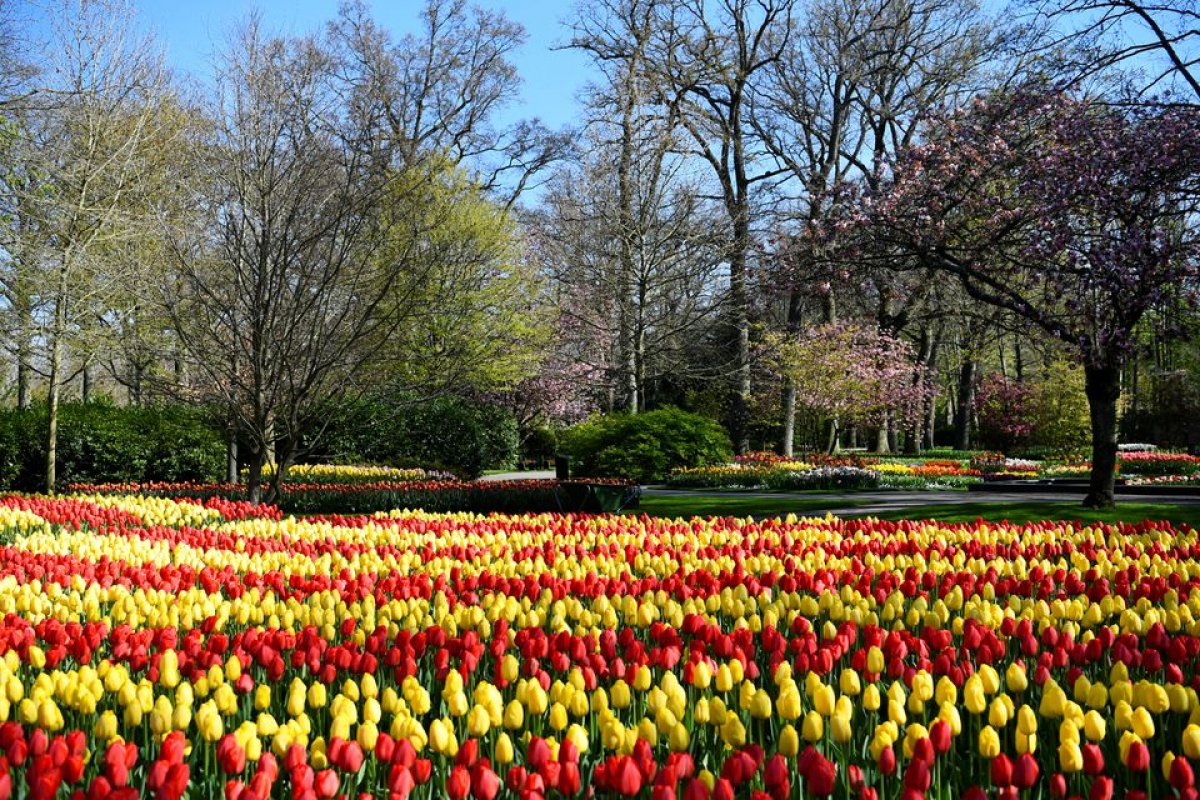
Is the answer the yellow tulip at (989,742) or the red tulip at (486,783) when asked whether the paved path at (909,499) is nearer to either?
the yellow tulip at (989,742)

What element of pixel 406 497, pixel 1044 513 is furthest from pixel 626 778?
pixel 406 497

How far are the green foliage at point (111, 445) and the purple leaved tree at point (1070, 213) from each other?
36.0ft

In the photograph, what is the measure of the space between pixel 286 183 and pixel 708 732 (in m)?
7.18

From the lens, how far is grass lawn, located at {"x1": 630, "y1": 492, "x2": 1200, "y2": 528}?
36.7 feet

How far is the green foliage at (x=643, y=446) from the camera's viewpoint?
2073 centimetres

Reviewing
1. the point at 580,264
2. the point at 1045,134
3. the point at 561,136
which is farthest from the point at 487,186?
the point at 1045,134

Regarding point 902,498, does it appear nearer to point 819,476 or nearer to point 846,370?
point 819,476

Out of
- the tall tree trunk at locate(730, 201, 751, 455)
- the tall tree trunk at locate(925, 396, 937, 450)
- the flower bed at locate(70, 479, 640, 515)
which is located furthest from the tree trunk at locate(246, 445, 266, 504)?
the tall tree trunk at locate(925, 396, 937, 450)

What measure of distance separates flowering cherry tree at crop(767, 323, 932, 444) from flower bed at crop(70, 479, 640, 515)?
43.4ft

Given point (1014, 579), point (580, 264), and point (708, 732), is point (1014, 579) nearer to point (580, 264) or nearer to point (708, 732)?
point (708, 732)

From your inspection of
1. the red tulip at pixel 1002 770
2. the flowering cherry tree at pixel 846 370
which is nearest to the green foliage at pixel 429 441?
the flowering cherry tree at pixel 846 370

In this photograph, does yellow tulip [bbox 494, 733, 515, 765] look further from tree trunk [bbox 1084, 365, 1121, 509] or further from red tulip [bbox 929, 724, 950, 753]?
tree trunk [bbox 1084, 365, 1121, 509]

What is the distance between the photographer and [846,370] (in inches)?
1046

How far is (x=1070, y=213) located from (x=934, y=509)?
360 cm
